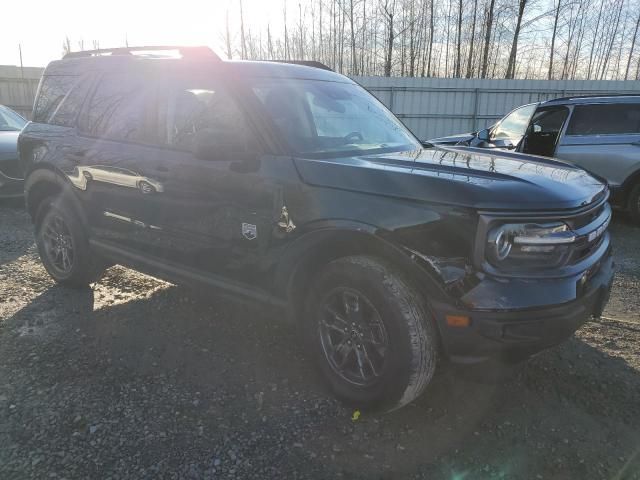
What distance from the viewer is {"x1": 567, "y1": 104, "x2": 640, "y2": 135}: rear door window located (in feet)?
22.7

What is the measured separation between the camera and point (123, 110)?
3807mm

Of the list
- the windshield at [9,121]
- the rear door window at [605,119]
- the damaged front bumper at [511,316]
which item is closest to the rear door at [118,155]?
the damaged front bumper at [511,316]

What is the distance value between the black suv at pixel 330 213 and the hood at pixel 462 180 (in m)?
0.01

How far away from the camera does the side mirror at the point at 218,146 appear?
2834 mm

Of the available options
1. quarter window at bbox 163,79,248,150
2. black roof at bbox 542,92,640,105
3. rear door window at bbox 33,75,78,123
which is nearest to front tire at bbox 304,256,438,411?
quarter window at bbox 163,79,248,150

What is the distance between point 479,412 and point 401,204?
1268 mm

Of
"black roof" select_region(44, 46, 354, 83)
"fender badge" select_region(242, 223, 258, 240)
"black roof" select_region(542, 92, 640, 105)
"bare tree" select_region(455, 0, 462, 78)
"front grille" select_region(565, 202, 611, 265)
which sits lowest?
"fender badge" select_region(242, 223, 258, 240)

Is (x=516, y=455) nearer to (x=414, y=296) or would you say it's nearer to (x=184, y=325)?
(x=414, y=296)

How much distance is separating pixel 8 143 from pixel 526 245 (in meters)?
8.33

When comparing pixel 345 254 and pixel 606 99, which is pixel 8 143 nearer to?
pixel 345 254

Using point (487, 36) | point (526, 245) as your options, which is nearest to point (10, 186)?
point (526, 245)

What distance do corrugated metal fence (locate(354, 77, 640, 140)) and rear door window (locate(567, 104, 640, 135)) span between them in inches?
395

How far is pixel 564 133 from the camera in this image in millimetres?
7164

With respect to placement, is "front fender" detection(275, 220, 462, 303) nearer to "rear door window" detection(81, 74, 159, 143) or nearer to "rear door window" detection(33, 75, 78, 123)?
"rear door window" detection(81, 74, 159, 143)
